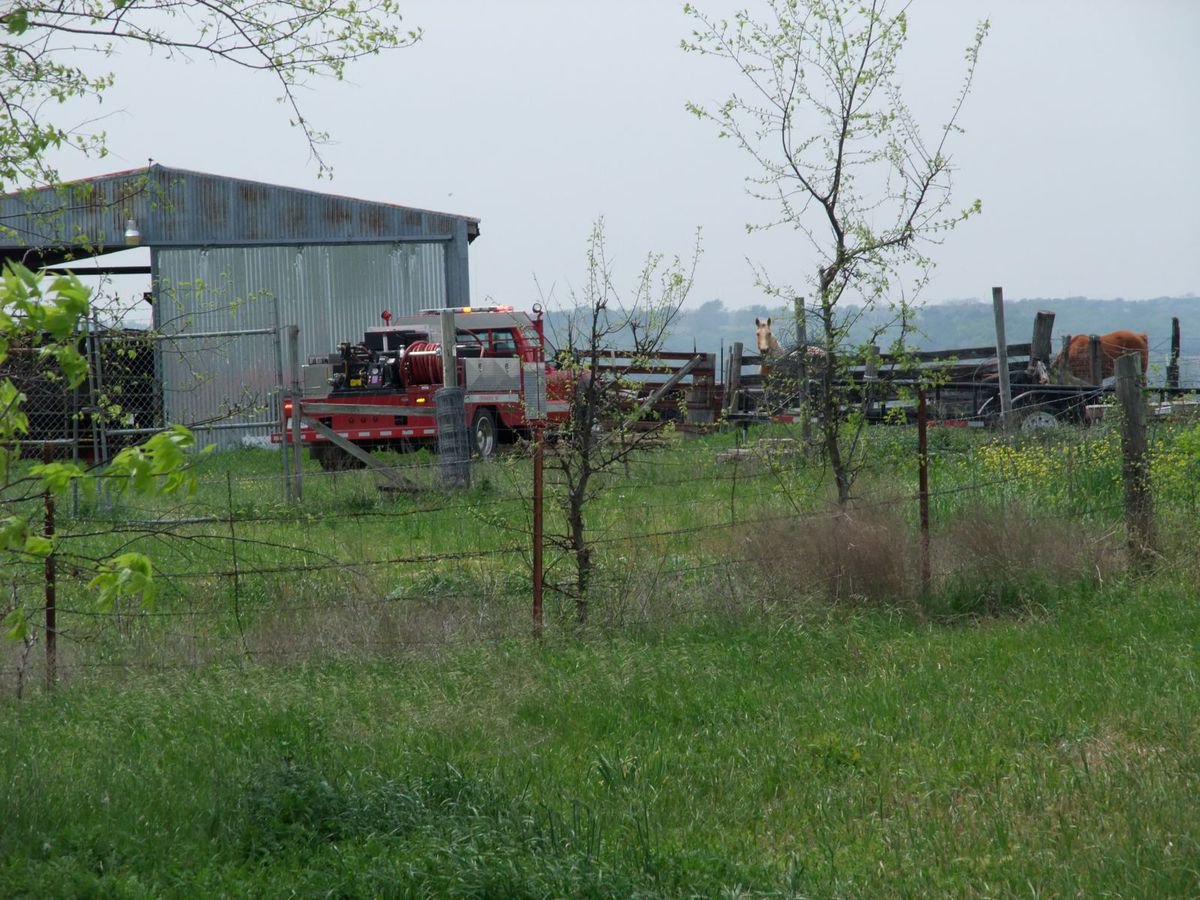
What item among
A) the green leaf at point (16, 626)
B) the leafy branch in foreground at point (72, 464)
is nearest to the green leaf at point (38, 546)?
the leafy branch in foreground at point (72, 464)

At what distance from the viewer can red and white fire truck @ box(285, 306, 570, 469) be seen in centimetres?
2044

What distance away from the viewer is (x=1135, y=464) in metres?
9.84

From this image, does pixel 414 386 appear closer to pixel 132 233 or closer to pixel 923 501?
pixel 132 233

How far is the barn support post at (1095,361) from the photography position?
73.2 feet

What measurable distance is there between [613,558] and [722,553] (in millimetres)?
1017

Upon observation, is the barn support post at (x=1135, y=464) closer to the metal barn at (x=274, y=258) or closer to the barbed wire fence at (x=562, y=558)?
the barbed wire fence at (x=562, y=558)

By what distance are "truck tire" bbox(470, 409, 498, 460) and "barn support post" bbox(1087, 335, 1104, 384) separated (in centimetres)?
1026

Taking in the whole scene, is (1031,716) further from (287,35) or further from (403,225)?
(403,225)

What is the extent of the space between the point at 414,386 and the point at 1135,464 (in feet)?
45.3

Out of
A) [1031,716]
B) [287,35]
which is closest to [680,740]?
[1031,716]

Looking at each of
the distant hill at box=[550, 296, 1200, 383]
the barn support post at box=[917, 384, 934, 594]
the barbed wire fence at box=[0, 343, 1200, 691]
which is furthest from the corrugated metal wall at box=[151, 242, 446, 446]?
the distant hill at box=[550, 296, 1200, 383]

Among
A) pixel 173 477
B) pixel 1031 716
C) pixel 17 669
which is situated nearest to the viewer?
pixel 173 477

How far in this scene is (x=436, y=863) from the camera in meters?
4.77

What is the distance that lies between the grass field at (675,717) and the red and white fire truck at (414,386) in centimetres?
876
